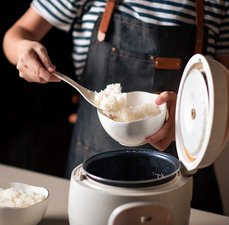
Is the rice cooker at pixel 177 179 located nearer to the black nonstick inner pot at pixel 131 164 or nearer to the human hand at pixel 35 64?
the black nonstick inner pot at pixel 131 164

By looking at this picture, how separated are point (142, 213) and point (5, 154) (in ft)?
4.83

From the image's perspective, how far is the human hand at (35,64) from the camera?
1.10 meters

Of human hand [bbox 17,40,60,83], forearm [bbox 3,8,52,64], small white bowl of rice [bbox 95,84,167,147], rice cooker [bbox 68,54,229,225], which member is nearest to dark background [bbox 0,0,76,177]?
forearm [bbox 3,8,52,64]

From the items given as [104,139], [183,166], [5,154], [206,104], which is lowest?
[5,154]

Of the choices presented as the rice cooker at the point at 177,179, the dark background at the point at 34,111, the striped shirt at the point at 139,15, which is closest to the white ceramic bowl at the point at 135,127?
the rice cooker at the point at 177,179

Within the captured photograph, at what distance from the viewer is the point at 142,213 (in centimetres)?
72

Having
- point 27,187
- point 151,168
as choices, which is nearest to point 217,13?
point 151,168

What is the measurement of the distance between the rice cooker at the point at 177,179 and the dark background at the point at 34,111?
130 centimetres

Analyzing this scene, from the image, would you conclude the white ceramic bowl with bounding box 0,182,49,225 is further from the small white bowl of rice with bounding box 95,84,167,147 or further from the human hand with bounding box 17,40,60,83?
the human hand with bounding box 17,40,60,83

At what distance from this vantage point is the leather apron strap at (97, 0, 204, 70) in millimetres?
1263

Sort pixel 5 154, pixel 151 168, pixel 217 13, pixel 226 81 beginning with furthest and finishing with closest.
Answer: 1. pixel 5 154
2. pixel 217 13
3. pixel 151 168
4. pixel 226 81

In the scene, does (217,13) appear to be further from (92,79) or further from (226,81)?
(226,81)

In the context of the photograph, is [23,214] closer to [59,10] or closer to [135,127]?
[135,127]

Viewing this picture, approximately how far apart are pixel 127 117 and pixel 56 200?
0.22 meters
